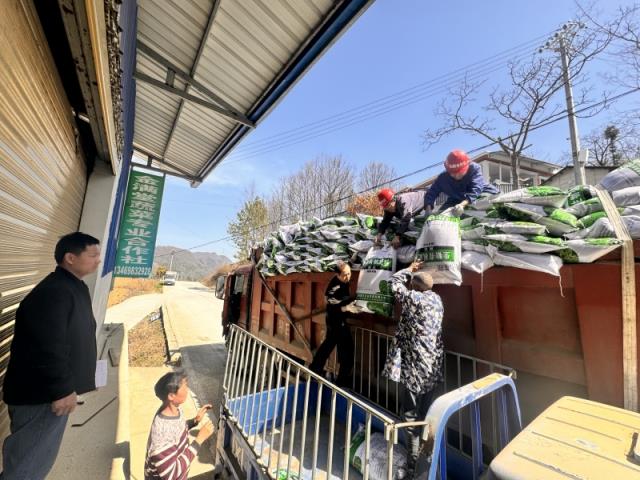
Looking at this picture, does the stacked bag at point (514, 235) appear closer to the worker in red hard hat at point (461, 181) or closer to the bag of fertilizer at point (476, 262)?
the bag of fertilizer at point (476, 262)

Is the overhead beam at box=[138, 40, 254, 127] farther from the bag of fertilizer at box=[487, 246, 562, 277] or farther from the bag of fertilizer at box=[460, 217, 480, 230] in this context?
the bag of fertilizer at box=[487, 246, 562, 277]

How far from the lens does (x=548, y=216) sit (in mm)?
2076

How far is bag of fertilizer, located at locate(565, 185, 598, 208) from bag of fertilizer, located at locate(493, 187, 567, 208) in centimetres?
10

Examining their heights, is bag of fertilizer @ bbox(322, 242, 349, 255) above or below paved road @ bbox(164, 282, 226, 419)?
above

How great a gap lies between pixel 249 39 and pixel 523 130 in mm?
11336

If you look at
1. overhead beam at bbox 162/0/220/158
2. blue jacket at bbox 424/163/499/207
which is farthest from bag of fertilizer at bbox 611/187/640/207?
overhead beam at bbox 162/0/220/158

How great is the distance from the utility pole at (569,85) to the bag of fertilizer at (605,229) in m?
9.67

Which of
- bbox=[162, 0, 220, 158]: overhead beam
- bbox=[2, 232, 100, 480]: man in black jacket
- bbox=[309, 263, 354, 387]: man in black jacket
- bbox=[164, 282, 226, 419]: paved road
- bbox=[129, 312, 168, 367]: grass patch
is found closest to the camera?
bbox=[2, 232, 100, 480]: man in black jacket

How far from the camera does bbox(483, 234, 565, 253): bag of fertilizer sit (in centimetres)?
188

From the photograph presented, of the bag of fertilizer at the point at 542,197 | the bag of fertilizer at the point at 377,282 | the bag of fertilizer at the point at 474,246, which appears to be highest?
the bag of fertilizer at the point at 542,197

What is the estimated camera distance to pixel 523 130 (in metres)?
10.4

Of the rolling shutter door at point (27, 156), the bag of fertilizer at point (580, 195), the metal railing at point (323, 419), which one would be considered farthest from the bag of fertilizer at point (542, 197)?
the rolling shutter door at point (27, 156)

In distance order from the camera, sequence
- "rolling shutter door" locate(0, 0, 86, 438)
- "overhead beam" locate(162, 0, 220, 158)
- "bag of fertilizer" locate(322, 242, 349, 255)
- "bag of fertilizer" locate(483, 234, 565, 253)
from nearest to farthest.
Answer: "rolling shutter door" locate(0, 0, 86, 438) → "bag of fertilizer" locate(483, 234, 565, 253) → "overhead beam" locate(162, 0, 220, 158) → "bag of fertilizer" locate(322, 242, 349, 255)

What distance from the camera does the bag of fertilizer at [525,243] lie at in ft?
6.16
